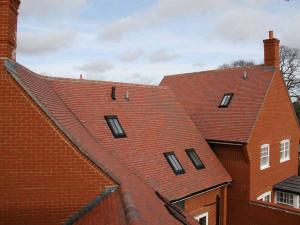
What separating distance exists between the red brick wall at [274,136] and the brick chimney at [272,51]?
0.78 m

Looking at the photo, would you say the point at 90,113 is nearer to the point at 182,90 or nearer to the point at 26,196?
the point at 26,196

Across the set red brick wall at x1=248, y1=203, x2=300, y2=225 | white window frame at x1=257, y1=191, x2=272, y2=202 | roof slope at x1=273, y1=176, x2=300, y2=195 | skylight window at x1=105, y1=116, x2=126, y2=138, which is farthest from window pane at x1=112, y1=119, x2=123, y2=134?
roof slope at x1=273, y1=176, x2=300, y2=195

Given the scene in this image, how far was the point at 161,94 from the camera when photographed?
62.4 feet

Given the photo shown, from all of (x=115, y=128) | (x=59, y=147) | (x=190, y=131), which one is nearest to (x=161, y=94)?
(x=190, y=131)

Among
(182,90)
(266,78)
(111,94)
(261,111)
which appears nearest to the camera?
(111,94)

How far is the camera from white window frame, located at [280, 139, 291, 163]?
20.4 meters

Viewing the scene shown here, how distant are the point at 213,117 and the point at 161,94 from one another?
339 centimetres

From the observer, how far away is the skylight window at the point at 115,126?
1402 cm

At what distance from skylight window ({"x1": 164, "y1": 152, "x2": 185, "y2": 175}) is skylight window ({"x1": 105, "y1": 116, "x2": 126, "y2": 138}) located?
2.30 metres

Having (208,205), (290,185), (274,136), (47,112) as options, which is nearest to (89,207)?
(47,112)

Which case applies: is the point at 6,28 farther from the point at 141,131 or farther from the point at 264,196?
the point at 264,196

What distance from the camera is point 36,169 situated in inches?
292

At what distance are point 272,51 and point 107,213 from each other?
16145 mm

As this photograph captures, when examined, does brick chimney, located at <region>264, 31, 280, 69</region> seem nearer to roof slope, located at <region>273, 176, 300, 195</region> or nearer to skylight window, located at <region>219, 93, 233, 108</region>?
skylight window, located at <region>219, 93, 233, 108</region>
